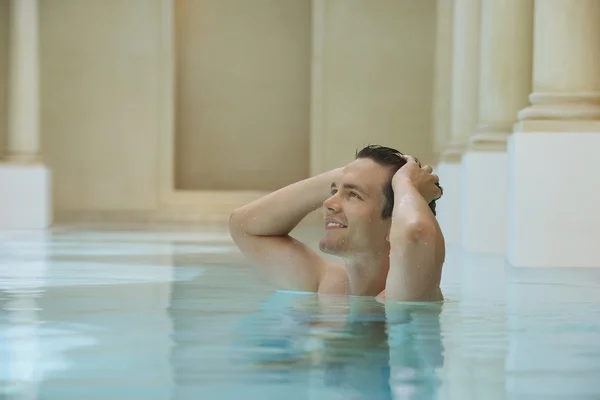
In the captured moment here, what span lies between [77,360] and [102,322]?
114 centimetres

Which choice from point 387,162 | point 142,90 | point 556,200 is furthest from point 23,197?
point 387,162

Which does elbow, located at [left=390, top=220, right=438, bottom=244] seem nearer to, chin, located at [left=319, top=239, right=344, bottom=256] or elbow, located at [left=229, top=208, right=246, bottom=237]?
chin, located at [left=319, top=239, right=344, bottom=256]

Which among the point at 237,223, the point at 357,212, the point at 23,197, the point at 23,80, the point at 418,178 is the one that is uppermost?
the point at 23,80

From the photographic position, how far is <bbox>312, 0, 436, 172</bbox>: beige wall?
2120 centimetres

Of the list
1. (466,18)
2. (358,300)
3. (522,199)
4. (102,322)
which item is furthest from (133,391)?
(466,18)

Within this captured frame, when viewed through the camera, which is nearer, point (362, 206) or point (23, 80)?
point (362, 206)

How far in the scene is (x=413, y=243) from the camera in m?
4.70

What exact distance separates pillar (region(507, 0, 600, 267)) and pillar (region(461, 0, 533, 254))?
7.72 feet

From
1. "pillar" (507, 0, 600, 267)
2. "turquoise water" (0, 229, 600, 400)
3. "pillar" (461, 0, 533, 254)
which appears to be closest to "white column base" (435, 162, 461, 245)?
"pillar" (461, 0, 533, 254)

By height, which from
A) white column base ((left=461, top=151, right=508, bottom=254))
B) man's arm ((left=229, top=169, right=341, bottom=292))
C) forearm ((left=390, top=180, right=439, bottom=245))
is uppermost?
forearm ((left=390, top=180, right=439, bottom=245))

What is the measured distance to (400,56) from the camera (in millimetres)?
21281

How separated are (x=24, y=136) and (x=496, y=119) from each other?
8.47 m

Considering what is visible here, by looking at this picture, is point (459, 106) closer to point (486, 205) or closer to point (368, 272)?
point (486, 205)

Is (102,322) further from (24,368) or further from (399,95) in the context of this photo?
(399,95)
